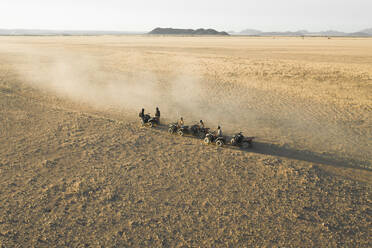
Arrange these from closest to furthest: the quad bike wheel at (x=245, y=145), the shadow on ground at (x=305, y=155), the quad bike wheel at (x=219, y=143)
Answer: the shadow on ground at (x=305, y=155), the quad bike wheel at (x=219, y=143), the quad bike wheel at (x=245, y=145)

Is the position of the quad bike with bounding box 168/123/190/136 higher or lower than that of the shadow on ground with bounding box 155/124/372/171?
higher

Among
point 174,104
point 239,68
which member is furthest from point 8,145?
point 239,68

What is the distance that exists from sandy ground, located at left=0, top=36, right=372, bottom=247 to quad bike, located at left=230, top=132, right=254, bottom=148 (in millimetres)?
380

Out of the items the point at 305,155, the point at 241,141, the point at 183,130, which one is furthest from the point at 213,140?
the point at 305,155

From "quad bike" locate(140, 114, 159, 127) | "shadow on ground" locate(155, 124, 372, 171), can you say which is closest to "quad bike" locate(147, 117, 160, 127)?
"quad bike" locate(140, 114, 159, 127)

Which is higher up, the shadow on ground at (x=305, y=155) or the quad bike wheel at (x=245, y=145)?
the quad bike wheel at (x=245, y=145)

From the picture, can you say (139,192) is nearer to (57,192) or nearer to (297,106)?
(57,192)

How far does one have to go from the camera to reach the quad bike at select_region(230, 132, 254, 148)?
13969mm

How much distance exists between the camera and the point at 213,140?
47.4 feet

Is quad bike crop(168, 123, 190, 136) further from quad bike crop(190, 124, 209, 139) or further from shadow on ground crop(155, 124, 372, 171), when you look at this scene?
shadow on ground crop(155, 124, 372, 171)

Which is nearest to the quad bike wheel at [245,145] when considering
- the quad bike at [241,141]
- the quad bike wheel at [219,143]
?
the quad bike at [241,141]

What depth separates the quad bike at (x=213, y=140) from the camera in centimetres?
1413

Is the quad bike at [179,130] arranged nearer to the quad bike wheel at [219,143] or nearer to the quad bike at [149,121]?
the quad bike at [149,121]

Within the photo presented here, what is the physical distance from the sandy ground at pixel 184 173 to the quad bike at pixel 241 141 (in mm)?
380
